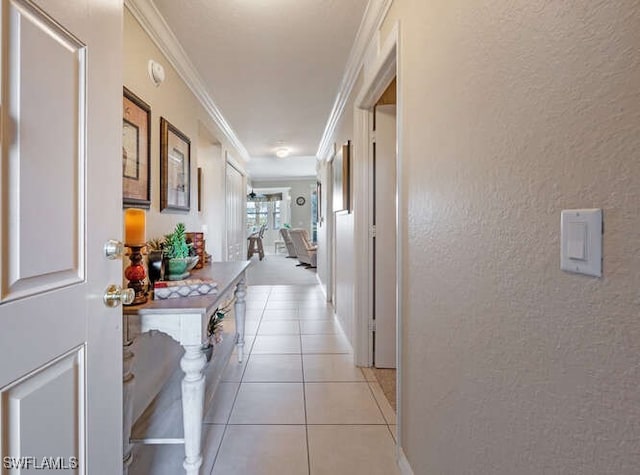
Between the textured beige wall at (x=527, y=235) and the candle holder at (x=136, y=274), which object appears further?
the candle holder at (x=136, y=274)

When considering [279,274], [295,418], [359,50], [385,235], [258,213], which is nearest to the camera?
[295,418]

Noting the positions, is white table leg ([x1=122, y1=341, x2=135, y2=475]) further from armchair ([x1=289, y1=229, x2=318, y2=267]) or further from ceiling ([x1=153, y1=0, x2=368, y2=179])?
armchair ([x1=289, y1=229, x2=318, y2=267])

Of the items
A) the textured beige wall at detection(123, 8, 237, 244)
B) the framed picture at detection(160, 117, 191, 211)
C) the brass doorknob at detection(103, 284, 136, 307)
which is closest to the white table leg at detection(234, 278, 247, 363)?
the textured beige wall at detection(123, 8, 237, 244)

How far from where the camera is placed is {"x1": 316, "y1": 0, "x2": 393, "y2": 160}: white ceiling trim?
1888 millimetres

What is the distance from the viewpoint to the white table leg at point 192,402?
135cm

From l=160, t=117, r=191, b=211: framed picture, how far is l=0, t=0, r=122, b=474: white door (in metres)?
1.29

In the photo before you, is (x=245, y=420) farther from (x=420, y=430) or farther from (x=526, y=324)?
(x=526, y=324)

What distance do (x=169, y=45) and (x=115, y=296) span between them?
200cm

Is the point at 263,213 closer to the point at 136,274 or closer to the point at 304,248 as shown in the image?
the point at 304,248

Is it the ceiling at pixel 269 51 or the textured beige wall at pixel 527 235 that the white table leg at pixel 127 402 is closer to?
the textured beige wall at pixel 527 235

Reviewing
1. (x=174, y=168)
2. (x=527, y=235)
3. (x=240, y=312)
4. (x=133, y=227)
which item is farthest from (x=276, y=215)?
(x=527, y=235)

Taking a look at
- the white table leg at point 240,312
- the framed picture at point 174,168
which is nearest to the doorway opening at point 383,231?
the white table leg at point 240,312

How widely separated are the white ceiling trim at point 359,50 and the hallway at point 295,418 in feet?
7.48

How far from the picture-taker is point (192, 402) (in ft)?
4.46
